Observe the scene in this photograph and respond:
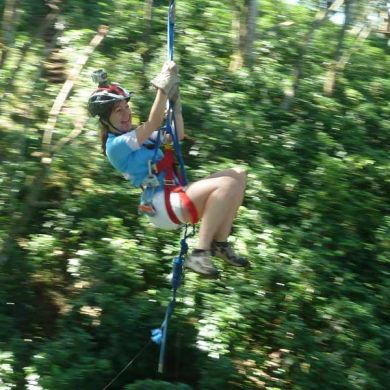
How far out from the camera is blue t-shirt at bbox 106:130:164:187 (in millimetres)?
4781

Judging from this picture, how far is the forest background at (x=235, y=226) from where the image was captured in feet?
19.2

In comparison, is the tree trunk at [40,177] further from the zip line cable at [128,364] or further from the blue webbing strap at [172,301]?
the blue webbing strap at [172,301]

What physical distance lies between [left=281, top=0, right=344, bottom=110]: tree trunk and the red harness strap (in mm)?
2864

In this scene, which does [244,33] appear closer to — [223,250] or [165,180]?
[165,180]

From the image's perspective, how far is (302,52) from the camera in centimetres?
816

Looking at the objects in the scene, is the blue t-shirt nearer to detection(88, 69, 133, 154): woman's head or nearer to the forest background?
detection(88, 69, 133, 154): woman's head

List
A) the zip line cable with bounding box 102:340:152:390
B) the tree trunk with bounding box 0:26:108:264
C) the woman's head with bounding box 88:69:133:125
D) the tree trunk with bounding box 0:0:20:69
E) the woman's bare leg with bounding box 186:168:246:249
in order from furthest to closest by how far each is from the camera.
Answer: the tree trunk with bounding box 0:0:20:69, the tree trunk with bounding box 0:26:108:264, the zip line cable with bounding box 102:340:152:390, the woman's head with bounding box 88:69:133:125, the woman's bare leg with bounding box 186:168:246:249

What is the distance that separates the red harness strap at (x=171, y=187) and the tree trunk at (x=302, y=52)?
2.86 metres

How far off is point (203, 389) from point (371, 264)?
180 centimetres

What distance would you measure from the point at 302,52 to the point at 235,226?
2.50 meters

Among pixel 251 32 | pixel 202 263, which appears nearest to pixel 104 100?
pixel 202 263

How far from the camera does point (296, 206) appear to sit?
22.4 ft

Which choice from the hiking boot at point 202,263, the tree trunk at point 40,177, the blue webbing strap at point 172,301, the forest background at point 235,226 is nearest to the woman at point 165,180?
the hiking boot at point 202,263

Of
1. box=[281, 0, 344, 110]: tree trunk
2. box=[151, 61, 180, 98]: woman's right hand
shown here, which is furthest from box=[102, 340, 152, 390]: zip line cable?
box=[281, 0, 344, 110]: tree trunk
